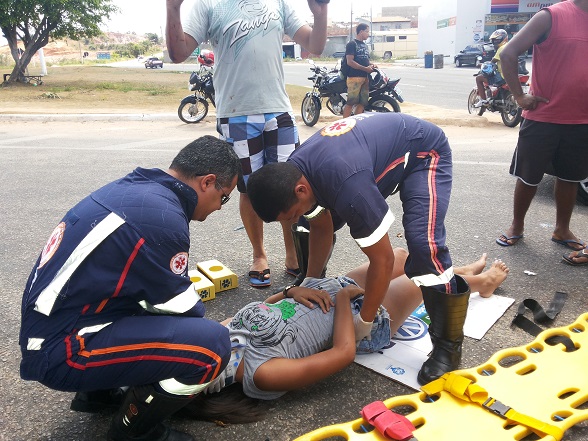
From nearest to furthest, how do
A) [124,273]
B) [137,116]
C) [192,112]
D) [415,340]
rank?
[124,273] < [415,340] < [192,112] < [137,116]

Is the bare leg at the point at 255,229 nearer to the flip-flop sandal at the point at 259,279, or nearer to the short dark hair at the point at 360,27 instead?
the flip-flop sandal at the point at 259,279

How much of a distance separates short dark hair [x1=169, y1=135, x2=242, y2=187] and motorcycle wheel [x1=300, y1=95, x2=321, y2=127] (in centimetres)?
840

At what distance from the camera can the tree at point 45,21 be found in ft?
60.5

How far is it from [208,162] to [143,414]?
910 mm

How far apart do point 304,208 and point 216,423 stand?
92cm

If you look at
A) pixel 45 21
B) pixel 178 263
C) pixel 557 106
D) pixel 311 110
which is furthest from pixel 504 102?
pixel 45 21

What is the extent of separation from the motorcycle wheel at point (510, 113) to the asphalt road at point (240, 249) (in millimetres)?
575

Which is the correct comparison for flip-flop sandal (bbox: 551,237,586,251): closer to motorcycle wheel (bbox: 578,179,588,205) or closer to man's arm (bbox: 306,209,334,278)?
motorcycle wheel (bbox: 578,179,588,205)

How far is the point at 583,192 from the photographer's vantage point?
4.80 metres

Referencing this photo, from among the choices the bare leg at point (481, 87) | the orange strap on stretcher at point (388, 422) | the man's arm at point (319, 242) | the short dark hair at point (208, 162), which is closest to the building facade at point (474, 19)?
the bare leg at point (481, 87)

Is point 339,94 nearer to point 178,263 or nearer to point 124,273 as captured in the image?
point 178,263

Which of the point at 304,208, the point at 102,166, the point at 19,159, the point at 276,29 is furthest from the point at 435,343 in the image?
the point at 19,159

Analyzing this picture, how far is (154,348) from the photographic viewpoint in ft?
6.07

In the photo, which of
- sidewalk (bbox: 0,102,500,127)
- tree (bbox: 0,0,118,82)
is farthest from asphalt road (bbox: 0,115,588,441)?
tree (bbox: 0,0,118,82)
